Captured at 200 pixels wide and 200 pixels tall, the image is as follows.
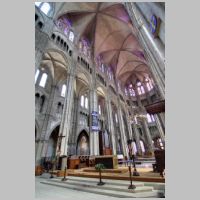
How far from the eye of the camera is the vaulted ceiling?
18.8 m

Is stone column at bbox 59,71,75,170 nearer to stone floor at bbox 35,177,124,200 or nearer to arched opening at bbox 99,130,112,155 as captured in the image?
stone floor at bbox 35,177,124,200

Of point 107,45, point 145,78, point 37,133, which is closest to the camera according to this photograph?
point 37,133

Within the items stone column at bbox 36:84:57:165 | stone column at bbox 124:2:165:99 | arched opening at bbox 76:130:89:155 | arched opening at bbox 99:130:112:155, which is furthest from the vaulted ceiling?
arched opening at bbox 76:130:89:155

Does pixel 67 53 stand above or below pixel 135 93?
above

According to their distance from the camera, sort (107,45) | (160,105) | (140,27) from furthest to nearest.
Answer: (107,45)
(140,27)
(160,105)

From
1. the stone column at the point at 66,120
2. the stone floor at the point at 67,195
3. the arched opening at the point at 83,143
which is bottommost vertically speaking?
the arched opening at the point at 83,143

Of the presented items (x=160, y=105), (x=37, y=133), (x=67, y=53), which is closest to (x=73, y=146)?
(x=37, y=133)

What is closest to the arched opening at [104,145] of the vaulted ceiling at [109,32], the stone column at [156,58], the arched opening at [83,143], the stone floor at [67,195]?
the arched opening at [83,143]

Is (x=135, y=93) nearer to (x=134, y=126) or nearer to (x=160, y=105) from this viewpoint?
(x=134, y=126)

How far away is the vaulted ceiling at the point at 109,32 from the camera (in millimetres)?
18844

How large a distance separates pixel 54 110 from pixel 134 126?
16.9 metres

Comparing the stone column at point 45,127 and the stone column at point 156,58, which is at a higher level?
the stone column at point 156,58

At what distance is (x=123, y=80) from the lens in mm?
32625

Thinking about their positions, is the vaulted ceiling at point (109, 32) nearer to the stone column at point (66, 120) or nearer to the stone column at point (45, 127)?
the stone column at point (66, 120)
